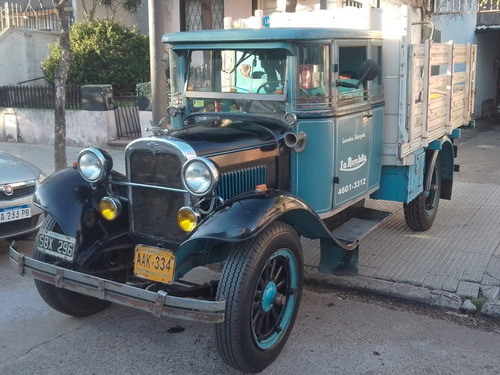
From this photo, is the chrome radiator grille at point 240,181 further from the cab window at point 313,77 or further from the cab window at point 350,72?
the cab window at point 350,72

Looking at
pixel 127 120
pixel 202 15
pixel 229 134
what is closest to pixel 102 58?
Result: pixel 127 120

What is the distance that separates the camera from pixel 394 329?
14.3 ft

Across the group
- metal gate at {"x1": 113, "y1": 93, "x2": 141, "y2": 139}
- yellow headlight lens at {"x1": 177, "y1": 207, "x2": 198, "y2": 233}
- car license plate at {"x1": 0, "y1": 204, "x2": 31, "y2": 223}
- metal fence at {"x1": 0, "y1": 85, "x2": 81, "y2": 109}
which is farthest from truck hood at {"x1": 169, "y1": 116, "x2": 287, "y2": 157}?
metal fence at {"x1": 0, "y1": 85, "x2": 81, "y2": 109}

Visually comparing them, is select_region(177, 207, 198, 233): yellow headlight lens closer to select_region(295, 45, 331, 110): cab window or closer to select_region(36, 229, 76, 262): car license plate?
select_region(36, 229, 76, 262): car license plate

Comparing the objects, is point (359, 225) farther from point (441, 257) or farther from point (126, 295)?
point (126, 295)

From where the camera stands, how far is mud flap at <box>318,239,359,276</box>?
4.73 m

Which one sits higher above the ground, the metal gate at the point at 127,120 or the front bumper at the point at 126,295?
the metal gate at the point at 127,120

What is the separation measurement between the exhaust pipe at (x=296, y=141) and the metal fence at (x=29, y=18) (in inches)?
527

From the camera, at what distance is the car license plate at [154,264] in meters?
3.63

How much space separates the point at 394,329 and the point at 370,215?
1428mm

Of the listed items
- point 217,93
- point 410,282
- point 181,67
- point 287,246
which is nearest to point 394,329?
point 410,282

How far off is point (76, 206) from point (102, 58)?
10063 millimetres

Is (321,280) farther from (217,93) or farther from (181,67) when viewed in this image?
(181,67)

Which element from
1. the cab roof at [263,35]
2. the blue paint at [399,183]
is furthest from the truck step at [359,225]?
the cab roof at [263,35]
